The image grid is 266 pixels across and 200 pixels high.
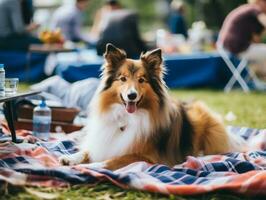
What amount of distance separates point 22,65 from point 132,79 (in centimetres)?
632

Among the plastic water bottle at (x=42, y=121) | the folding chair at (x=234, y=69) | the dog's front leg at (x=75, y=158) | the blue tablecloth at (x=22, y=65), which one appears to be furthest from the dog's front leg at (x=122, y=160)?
the blue tablecloth at (x=22, y=65)

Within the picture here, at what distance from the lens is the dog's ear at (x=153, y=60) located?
4.43 meters

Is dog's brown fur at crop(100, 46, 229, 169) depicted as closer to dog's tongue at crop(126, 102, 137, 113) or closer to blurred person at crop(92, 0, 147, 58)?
dog's tongue at crop(126, 102, 137, 113)

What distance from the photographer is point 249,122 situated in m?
6.84

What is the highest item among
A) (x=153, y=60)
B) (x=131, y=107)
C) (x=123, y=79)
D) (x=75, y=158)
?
(x=153, y=60)

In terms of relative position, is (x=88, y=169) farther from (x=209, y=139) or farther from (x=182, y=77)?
(x=182, y=77)

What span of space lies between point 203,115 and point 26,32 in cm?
594

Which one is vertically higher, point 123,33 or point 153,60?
point 153,60

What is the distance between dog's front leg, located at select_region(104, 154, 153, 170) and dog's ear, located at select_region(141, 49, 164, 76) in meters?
0.70

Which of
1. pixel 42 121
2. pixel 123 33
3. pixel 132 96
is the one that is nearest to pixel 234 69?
pixel 123 33

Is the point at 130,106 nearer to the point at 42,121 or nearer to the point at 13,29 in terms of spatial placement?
the point at 42,121

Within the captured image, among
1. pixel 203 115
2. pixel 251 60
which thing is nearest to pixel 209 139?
pixel 203 115

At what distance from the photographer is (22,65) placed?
33.6 feet

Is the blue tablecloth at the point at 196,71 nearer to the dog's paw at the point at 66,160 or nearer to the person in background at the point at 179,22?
the person in background at the point at 179,22
